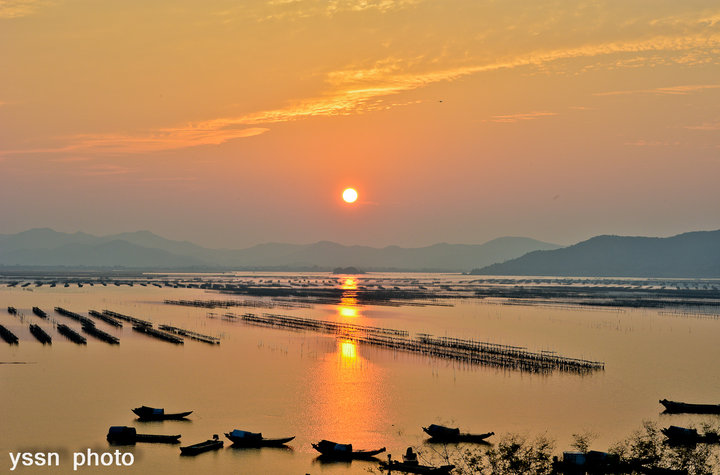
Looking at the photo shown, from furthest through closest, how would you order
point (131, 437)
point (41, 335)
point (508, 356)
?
point (41, 335), point (508, 356), point (131, 437)

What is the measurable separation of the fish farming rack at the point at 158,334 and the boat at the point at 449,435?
1557 inches

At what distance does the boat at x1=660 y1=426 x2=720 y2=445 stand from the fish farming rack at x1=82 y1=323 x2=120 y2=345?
50508 mm

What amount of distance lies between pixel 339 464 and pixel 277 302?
→ 97045mm

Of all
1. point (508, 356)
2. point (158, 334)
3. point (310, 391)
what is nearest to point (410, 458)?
point (310, 391)

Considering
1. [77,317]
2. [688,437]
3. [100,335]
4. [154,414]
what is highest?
[77,317]

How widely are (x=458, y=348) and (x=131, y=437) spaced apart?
123 ft

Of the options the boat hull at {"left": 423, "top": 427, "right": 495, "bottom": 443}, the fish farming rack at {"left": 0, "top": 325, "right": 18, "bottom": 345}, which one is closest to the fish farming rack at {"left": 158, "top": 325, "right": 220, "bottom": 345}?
the fish farming rack at {"left": 0, "top": 325, "right": 18, "bottom": 345}

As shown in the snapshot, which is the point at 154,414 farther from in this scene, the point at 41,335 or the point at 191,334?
the point at 191,334

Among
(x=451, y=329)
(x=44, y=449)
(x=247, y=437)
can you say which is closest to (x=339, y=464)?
(x=247, y=437)

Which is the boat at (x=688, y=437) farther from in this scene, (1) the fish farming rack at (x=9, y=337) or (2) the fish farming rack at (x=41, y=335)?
(1) the fish farming rack at (x=9, y=337)

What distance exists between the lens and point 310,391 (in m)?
48.2

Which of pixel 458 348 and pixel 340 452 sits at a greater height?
pixel 458 348

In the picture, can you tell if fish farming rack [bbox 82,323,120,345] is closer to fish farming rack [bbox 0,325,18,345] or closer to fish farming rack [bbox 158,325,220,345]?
fish farming rack [bbox 158,325,220,345]

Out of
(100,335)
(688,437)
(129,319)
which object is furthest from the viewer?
(129,319)
